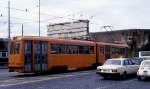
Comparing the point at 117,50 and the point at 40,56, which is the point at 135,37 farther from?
the point at 40,56

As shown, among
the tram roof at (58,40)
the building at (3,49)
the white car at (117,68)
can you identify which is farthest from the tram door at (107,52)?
the building at (3,49)

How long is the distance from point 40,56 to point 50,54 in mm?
1402

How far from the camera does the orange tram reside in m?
26.9

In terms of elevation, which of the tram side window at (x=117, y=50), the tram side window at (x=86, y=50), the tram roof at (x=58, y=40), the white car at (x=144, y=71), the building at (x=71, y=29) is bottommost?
the white car at (x=144, y=71)

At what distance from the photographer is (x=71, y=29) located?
5750 centimetres

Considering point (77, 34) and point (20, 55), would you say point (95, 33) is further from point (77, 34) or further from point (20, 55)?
point (20, 55)

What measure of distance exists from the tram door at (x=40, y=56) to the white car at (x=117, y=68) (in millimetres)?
5606

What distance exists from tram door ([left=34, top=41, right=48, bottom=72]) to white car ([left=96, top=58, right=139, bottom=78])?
561 cm

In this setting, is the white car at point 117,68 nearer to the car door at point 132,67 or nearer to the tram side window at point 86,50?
the car door at point 132,67

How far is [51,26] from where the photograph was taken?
202 ft

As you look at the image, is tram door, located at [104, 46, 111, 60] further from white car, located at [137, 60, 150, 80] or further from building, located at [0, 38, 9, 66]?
white car, located at [137, 60, 150, 80]

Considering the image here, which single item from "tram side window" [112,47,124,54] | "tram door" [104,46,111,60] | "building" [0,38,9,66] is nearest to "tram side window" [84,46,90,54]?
"tram door" [104,46,111,60]

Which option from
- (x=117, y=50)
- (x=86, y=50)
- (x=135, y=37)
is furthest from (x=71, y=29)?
(x=135, y=37)

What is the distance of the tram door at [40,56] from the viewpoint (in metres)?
27.4
